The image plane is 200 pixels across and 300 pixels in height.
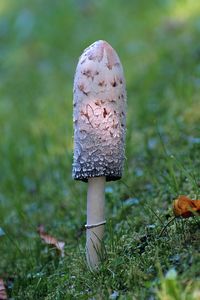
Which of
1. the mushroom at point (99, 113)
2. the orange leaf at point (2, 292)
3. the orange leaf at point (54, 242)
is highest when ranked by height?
the mushroom at point (99, 113)

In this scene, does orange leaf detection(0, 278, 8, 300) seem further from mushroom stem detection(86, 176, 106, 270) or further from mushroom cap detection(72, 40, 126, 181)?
mushroom cap detection(72, 40, 126, 181)

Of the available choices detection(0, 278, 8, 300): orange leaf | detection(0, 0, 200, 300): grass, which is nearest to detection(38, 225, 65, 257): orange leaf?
detection(0, 0, 200, 300): grass

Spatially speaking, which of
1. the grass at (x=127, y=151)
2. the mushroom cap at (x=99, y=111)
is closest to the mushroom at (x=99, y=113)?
the mushroom cap at (x=99, y=111)

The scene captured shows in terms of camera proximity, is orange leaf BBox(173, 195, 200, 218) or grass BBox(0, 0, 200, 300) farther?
grass BBox(0, 0, 200, 300)

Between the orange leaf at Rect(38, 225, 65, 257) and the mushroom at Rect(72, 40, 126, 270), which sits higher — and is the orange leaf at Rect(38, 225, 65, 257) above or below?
below

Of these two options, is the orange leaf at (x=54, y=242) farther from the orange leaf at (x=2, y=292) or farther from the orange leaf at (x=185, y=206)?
the orange leaf at (x=185, y=206)

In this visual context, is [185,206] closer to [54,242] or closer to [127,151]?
[54,242]

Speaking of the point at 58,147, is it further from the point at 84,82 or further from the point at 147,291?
the point at 147,291
